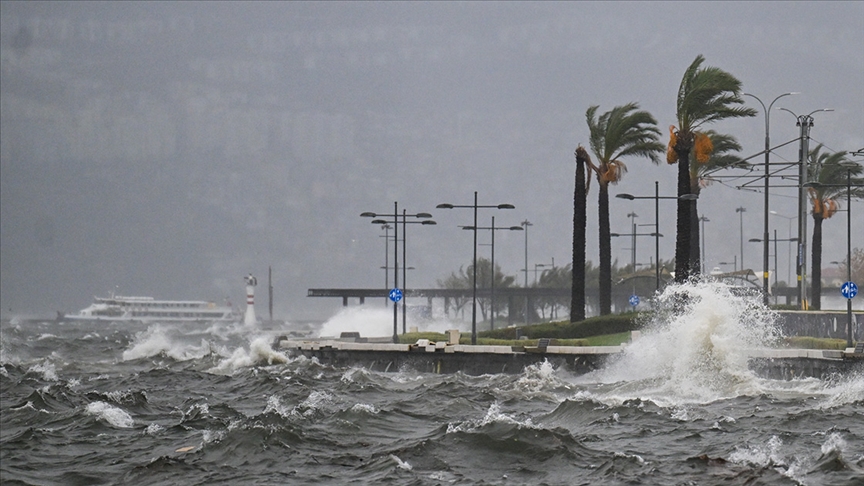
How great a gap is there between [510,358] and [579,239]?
54.9 ft

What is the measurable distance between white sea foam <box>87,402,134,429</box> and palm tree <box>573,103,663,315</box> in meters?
37.2

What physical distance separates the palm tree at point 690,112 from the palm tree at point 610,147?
757 centimetres

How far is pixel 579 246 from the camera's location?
62438mm

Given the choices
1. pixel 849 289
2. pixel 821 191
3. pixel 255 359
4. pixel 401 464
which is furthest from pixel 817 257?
pixel 401 464

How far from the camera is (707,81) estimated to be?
53.9 m

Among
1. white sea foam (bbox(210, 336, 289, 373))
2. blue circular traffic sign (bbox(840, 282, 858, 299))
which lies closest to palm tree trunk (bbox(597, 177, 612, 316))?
white sea foam (bbox(210, 336, 289, 373))

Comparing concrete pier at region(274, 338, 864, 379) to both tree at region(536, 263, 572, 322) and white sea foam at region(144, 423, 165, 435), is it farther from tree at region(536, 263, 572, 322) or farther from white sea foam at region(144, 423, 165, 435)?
tree at region(536, 263, 572, 322)

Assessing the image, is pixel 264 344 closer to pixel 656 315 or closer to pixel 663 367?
pixel 656 315

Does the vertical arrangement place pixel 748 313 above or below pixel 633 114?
below

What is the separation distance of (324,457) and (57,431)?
25.6ft

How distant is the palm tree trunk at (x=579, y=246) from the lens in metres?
61.9

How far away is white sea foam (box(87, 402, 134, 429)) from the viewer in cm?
2798

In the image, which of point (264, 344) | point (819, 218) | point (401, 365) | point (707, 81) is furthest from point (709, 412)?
point (819, 218)

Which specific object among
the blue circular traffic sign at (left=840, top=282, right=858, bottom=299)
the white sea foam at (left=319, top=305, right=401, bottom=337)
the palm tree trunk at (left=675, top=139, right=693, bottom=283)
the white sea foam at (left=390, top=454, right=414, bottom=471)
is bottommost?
the white sea foam at (left=319, top=305, right=401, bottom=337)
